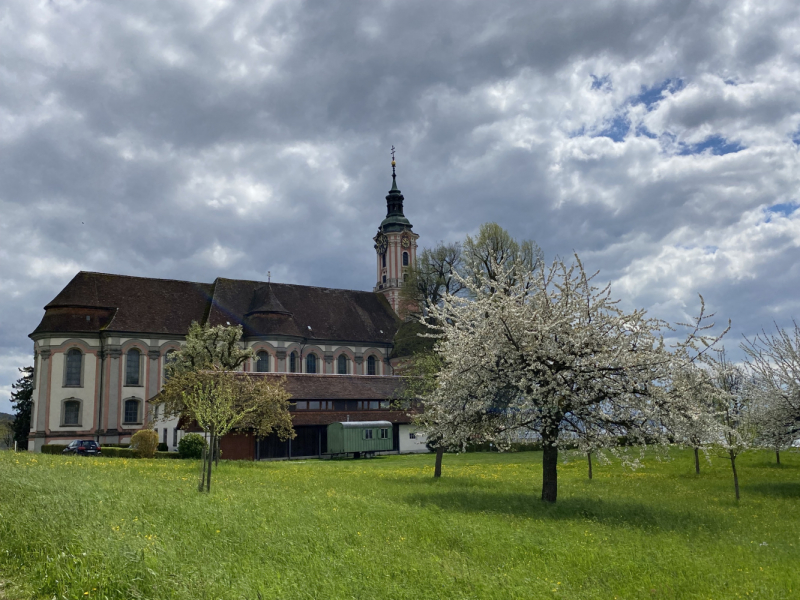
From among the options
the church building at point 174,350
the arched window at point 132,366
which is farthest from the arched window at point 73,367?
the arched window at point 132,366

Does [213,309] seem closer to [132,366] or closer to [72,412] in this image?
[132,366]

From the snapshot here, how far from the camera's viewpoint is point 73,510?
43.0 ft

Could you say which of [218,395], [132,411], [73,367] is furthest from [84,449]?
[218,395]

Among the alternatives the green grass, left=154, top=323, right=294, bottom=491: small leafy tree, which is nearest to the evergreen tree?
left=154, top=323, right=294, bottom=491: small leafy tree

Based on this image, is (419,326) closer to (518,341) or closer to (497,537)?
(518,341)

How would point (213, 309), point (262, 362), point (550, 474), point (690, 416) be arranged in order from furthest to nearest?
point (213, 309) → point (262, 362) → point (550, 474) → point (690, 416)

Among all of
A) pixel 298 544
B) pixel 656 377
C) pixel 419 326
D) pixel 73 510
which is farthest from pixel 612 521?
pixel 419 326

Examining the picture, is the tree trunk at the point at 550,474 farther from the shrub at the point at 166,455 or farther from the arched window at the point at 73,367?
the arched window at the point at 73,367

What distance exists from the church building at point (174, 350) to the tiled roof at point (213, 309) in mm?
112

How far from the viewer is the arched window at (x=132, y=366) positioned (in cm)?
5847

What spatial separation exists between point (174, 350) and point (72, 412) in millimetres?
9802

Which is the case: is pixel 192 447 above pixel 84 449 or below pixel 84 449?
above

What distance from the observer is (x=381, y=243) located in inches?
3339

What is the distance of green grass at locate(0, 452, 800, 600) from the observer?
977cm
